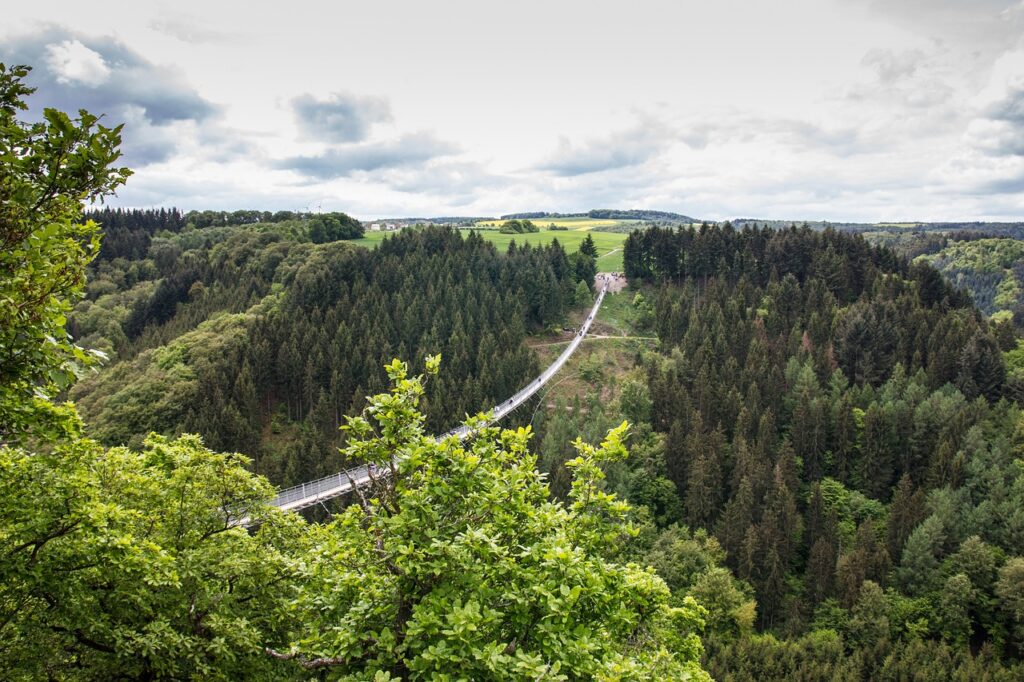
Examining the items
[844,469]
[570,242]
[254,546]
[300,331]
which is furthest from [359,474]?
[570,242]

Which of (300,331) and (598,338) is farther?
(598,338)

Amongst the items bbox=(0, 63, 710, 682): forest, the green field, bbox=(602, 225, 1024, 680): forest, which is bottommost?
bbox=(602, 225, 1024, 680): forest

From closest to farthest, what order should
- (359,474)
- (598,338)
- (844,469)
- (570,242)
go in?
(359,474)
(844,469)
(598,338)
(570,242)

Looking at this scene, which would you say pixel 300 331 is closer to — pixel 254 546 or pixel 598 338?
pixel 598 338

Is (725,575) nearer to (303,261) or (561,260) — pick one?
(561,260)

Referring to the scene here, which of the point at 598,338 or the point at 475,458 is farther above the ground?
the point at 475,458

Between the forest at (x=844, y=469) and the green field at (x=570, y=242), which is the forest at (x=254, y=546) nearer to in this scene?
the forest at (x=844, y=469)

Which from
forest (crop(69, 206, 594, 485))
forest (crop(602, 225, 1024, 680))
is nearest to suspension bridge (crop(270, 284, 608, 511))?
forest (crop(69, 206, 594, 485))

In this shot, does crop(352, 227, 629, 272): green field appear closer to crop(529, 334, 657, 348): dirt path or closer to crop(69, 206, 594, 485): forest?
crop(69, 206, 594, 485): forest

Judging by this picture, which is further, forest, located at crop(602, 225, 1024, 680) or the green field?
the green field

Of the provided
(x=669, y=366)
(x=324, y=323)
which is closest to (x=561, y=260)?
(x=669, y=366)

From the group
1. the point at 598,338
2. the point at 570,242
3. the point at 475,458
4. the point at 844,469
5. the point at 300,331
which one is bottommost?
the point at 844,469
